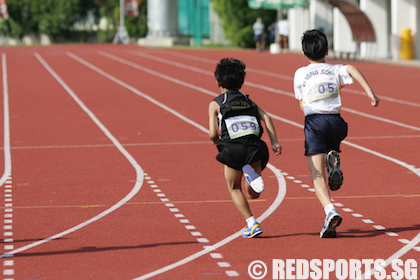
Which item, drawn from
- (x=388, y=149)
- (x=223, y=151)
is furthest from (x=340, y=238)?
(x=388, y=149)

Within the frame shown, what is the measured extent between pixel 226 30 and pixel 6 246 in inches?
1818

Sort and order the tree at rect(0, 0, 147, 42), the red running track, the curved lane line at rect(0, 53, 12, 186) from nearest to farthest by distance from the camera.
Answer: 1. the red running track
2. the curved lane line at rect(0, 53, 12, 186)
3. the tree at rect(0, 0, 147, 42)

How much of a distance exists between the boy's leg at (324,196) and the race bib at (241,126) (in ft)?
1.88

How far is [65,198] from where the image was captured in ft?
26.8

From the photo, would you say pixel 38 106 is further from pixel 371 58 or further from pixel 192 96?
pixel 371 58

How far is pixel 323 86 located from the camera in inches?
252

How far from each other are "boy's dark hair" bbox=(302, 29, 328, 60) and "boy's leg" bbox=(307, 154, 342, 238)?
84 cm

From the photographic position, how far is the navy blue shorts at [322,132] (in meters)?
6.39

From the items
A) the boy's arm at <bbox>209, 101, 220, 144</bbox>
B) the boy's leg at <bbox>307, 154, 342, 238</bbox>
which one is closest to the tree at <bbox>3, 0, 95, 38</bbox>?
the boy's arm at <bbox>209, 101, 220, 144</bbox>

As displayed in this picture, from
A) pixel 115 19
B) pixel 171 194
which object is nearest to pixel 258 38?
pixel 115 19

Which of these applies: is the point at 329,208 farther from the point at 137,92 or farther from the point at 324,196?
the point at 137,92

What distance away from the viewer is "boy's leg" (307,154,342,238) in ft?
20.0

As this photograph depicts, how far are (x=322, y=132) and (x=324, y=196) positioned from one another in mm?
529

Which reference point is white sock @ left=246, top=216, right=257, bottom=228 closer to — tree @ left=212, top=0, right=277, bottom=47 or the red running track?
the red running track
